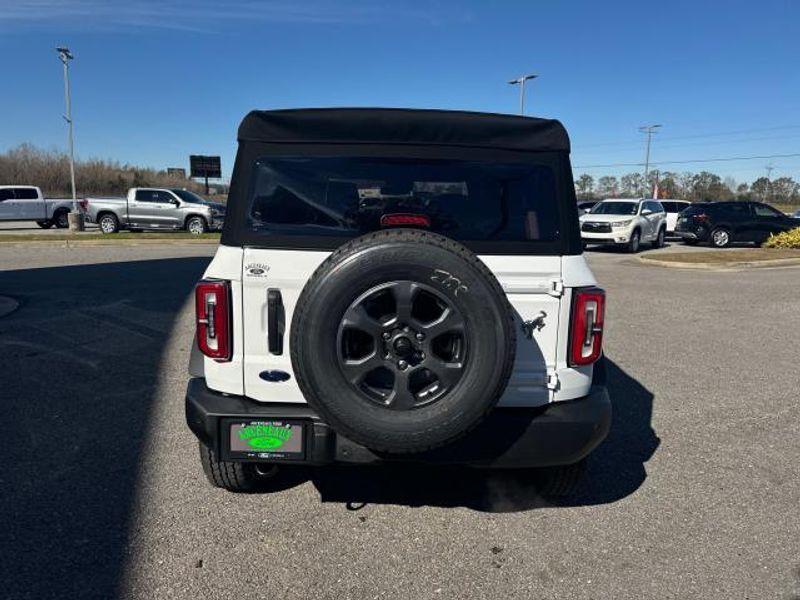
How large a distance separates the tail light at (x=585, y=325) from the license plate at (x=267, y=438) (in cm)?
134

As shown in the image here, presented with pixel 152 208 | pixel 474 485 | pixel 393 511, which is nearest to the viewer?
pixel 393 511

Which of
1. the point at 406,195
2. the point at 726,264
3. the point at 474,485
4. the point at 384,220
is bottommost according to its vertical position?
the point at 474,485

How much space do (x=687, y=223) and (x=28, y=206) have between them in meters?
27.9

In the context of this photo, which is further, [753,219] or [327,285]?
[753,219]

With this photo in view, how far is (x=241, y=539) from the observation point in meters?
2.95

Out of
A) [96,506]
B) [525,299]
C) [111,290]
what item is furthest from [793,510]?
[111,290]

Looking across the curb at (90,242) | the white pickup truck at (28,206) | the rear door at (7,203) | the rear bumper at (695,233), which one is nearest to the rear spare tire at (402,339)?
the curb at (90,242)

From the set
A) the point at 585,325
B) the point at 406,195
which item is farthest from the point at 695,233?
the point at 406,195

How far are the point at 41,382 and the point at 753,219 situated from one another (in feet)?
74.3

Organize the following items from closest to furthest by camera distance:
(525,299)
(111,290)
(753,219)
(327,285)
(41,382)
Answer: (327,285)
(525,299)
(41,382)
(111,290)
(753,219)

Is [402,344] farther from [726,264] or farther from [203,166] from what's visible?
[203,166]

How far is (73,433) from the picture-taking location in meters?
4.15

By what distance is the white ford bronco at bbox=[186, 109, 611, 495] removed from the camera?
2473mm

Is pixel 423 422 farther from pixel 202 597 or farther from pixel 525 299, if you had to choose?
pixel 202 597
